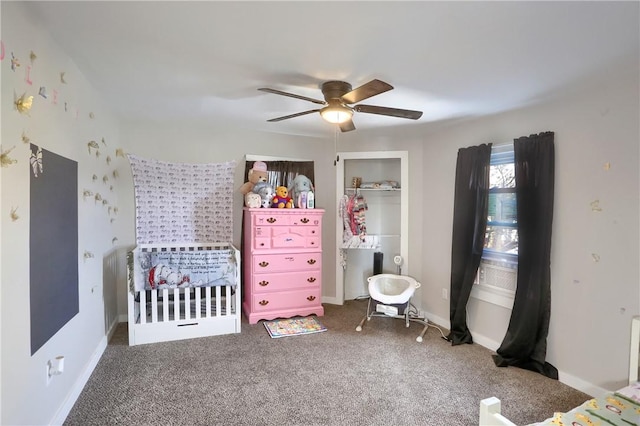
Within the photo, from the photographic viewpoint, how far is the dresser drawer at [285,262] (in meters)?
3.53

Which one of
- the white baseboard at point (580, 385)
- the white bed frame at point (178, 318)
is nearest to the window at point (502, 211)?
the white baseboard at point (580, 385)

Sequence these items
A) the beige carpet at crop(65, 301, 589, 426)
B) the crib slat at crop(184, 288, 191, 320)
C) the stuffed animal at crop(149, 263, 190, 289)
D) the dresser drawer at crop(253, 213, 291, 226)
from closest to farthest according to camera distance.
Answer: the beige carpet at crop(65, 301, 589, 426)
the stuffed animal at crop(149, 263, 190, 289)
the crib slat at crop(184, 288, 191, 320)
the dresser drawer at crop(253, 213, 291, 226)

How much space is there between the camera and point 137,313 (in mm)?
3055

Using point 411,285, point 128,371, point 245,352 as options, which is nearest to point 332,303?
point 411,285

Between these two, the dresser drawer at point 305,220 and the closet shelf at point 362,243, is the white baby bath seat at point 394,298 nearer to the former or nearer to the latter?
the closet shelf at point 362,243

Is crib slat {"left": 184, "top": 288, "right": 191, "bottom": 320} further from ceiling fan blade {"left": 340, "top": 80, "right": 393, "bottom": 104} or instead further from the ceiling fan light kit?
ceiling fan blade {"left": 340, "top": 80, "right": 393, "bottom": 104}

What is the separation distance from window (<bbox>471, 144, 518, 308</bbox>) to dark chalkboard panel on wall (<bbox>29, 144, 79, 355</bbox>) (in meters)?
3.31

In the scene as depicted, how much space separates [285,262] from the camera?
3.63m

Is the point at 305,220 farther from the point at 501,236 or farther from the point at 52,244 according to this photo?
the point at 52,244

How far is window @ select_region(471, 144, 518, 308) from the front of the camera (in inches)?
114

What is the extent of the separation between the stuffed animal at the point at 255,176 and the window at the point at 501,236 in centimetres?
239

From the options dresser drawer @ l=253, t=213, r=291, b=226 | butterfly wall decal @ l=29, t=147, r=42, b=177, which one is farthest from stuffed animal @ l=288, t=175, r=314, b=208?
butterfly wall decal @ l=29, t=147, r=42, b=177

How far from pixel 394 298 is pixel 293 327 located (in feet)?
3.59

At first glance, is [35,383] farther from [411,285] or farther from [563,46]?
[563,46]
